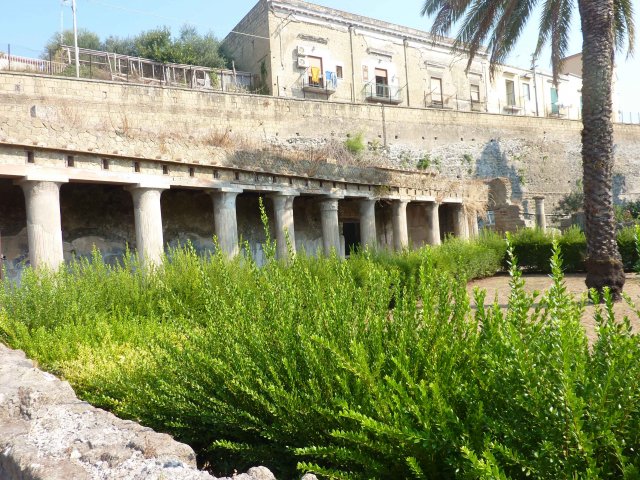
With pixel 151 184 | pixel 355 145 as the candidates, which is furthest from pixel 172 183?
pixel 355 145

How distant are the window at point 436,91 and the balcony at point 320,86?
7.38m

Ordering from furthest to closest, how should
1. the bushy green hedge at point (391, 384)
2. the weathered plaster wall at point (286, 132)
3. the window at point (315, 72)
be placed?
the window at point (315, 72)
the weathered plaster wall at point (286, 132)
the bushy green hedge at point (391, 384)

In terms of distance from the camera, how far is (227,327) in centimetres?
335

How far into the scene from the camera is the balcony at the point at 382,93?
29.0 metres

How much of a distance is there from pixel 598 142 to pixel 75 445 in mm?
10094

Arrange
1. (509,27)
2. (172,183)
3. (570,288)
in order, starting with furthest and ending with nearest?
(509,27), (570,288), (172,183)

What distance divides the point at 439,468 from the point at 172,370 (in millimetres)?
1860

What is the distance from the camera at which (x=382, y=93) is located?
2977 cm

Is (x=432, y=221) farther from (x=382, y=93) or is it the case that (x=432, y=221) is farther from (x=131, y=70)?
(x=131, y=70)

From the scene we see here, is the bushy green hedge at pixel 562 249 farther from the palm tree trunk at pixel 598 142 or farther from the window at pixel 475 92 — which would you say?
the window at pixel 475 92

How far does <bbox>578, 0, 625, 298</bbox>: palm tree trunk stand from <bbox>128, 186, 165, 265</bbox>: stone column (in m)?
8.37

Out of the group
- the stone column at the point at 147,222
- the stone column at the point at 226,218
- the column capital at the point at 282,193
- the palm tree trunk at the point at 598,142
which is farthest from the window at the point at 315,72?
the palm tree trunk at the point at 598,142

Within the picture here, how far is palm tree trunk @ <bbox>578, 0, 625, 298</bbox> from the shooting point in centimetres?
966

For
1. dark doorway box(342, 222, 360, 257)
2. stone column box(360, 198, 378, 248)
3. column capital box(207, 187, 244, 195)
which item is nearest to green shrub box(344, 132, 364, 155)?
dark doorway box(342, 222, 360, 257)
